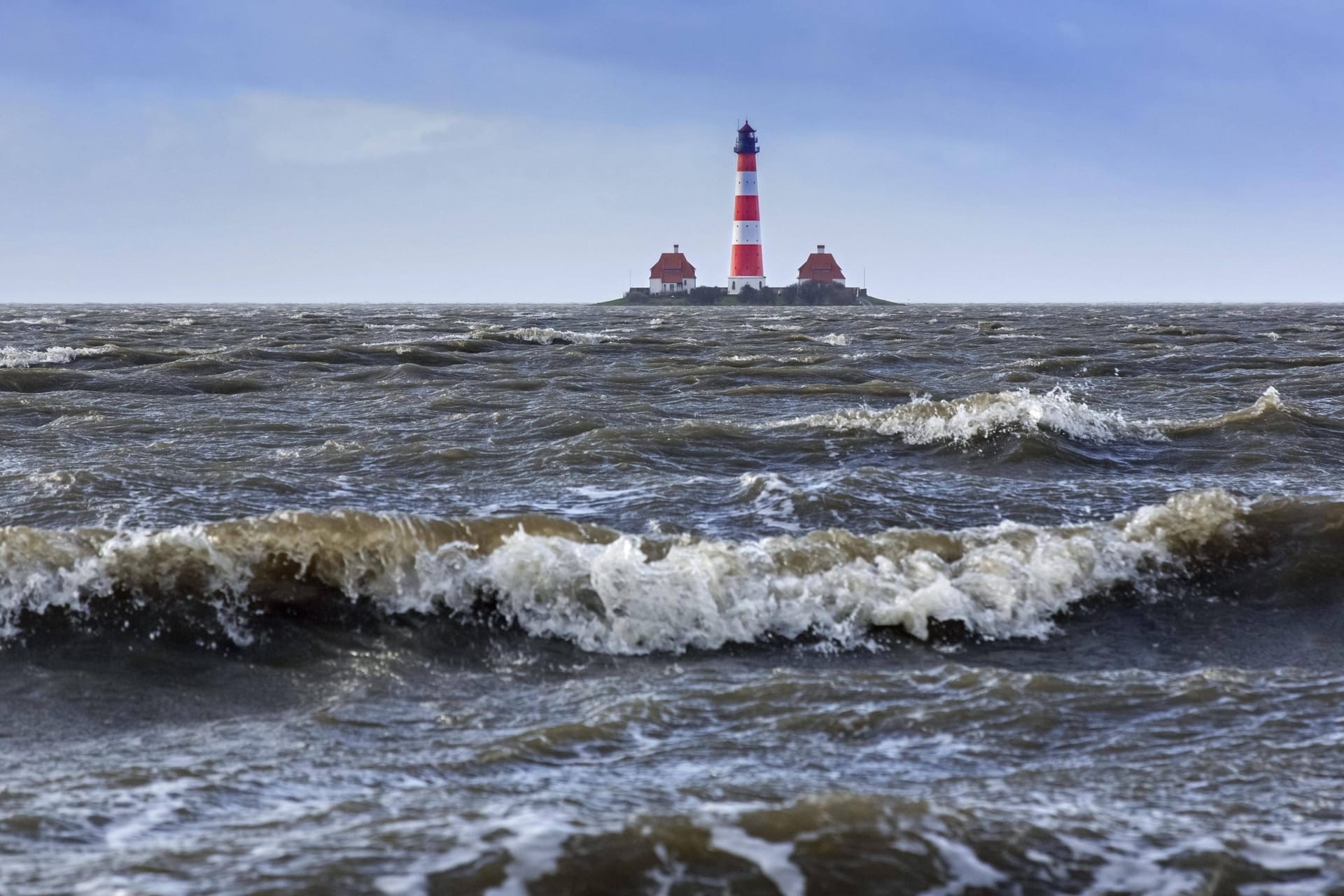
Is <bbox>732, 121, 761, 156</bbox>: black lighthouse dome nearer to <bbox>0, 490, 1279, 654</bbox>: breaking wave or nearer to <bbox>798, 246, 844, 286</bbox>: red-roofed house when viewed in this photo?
<bbox>798, 246, 844, 286</bbox>: red-roofed house

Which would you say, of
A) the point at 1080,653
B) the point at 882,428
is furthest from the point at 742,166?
the point at 1080,653

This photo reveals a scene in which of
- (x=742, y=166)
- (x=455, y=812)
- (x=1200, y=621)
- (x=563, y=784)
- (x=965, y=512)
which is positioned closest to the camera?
(x=455, y=812)

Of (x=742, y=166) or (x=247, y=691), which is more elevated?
(x=742, y=166)

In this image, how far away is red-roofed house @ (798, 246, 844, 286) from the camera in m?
113

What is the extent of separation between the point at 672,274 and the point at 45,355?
9918cm

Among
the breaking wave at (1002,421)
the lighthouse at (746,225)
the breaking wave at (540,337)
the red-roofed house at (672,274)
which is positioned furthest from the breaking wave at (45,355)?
the red-roofed house at (672,274)

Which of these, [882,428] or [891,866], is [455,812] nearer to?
[891,866]

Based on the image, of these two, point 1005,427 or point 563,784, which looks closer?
point 563,784

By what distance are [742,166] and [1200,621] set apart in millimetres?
92052

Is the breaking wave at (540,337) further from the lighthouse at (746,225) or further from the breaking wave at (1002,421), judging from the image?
the lighthouse at (746,225)

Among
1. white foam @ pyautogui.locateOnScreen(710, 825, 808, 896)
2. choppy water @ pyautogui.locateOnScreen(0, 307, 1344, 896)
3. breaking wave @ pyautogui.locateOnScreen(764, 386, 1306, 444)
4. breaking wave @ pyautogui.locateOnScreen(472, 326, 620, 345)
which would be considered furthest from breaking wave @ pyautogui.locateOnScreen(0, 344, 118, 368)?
white foam @ pyautogui.locateOnScreen(710, 825, 808, 896)

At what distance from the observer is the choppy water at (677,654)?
3.03 meters

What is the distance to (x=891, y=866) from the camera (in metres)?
2.97

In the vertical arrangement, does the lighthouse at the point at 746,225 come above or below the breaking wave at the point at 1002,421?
above
